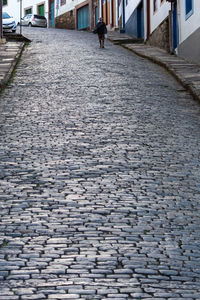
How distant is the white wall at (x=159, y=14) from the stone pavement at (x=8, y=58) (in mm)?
5600

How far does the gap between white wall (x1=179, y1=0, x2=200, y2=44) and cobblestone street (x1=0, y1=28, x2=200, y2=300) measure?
554 cm

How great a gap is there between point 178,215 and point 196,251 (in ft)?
2.97

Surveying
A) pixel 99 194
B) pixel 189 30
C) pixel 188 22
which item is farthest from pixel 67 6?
pixel 99 194

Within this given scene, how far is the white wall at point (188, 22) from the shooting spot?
62.2 ft

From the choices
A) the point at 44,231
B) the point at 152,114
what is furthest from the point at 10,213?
the point at 152,114

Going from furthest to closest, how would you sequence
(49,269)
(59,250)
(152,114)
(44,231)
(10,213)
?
(152,114), (10,213), (44,231), (59,250), (49,269)

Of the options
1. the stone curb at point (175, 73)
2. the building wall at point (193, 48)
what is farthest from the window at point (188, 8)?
the stone curb at point (175, 73)

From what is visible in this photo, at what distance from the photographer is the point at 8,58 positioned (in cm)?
2028

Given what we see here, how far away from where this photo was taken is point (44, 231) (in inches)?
219

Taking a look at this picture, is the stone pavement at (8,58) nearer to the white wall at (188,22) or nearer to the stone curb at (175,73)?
the stone curb at (175,73)

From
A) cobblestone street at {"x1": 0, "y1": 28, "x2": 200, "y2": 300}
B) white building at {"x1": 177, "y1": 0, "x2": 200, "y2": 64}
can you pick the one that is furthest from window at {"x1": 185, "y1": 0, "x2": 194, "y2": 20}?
cobblestone street at {"x1": 0, "y1": 28, "x2": 200, "y2": 300}

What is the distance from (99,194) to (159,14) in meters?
20.4

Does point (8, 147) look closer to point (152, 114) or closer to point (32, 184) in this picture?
point (32, 184)

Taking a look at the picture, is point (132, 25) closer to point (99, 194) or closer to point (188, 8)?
point (188, 8)
